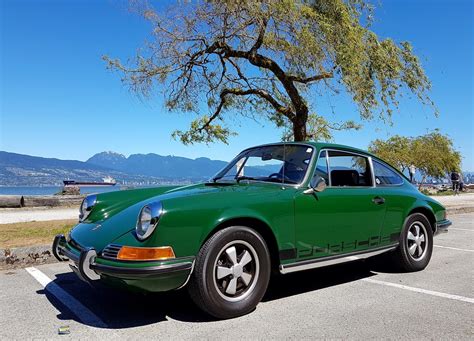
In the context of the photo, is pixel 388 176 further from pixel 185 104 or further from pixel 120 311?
pixel 185 104

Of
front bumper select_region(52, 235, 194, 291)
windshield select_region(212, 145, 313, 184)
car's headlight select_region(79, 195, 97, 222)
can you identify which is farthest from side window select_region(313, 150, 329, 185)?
car's headlight select_region(79, 195, 97, 222)

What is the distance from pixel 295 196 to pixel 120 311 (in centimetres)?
194

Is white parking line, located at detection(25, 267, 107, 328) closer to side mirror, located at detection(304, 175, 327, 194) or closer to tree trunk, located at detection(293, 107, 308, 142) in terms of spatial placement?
side mirror, located at detection(304, 175, 327, 194)

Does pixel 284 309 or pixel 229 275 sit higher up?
pixel 229 275

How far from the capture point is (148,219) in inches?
132

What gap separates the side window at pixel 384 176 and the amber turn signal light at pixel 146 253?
2900 millimetres

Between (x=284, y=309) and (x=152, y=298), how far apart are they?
1345 millimetres

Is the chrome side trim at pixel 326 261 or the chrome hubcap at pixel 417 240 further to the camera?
the chrome hubcap at pixel 417 240

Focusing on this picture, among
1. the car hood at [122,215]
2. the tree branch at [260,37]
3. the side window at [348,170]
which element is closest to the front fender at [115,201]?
the car hood at [122,215]

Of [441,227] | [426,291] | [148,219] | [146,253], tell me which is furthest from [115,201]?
[441,227]

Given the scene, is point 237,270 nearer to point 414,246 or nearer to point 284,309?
point 284,309

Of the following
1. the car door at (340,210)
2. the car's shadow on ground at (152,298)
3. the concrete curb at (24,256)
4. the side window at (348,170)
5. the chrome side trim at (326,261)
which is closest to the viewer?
the car's shadow on ground at (152,298)

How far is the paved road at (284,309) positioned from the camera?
3283 millimetres

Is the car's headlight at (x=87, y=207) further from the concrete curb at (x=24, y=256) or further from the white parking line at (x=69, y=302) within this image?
the concrete curb at (x=24, y=256)
